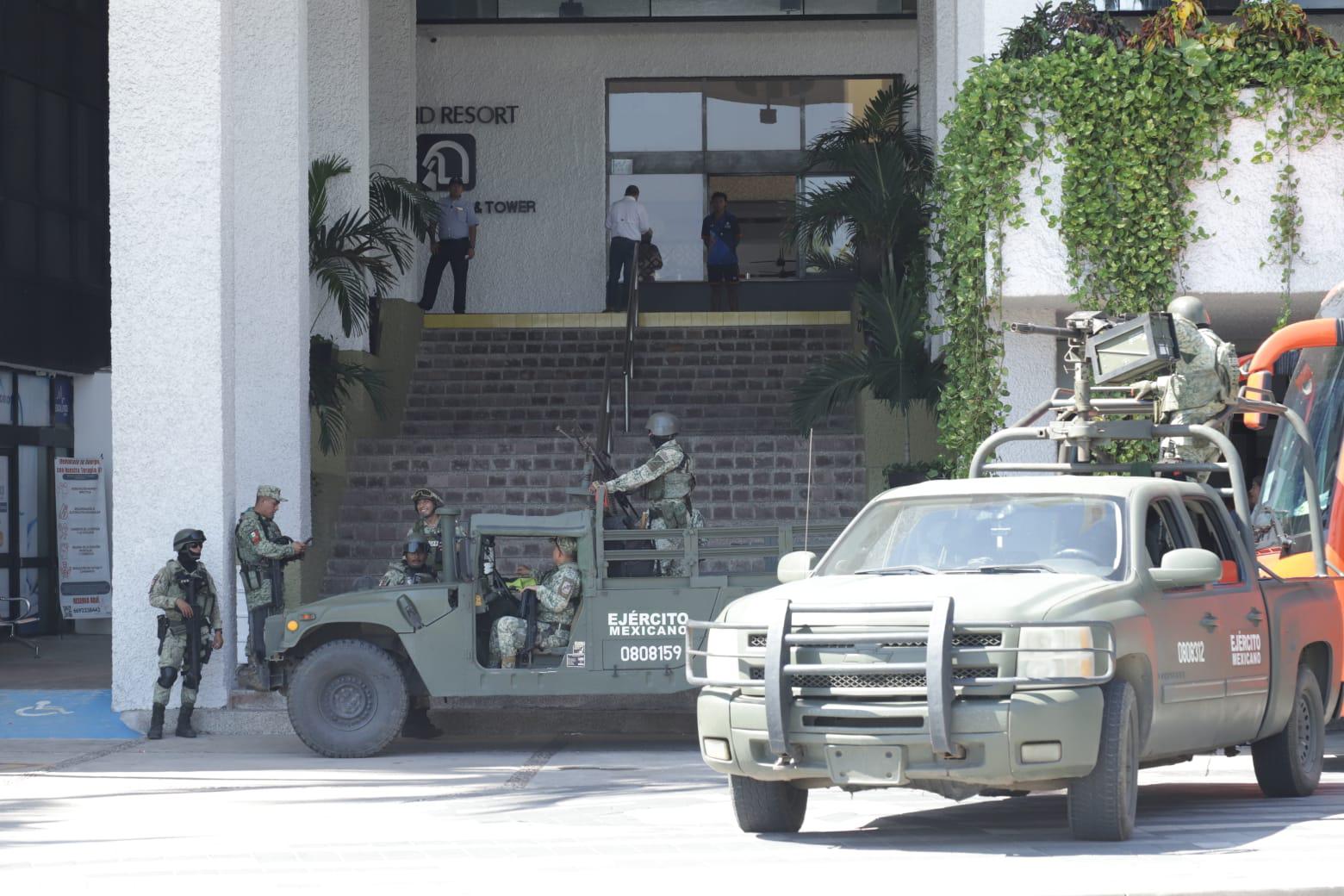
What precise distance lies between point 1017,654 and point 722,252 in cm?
1967

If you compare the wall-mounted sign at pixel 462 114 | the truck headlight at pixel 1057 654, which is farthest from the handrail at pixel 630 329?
the truck headlight at pixel 1057 654

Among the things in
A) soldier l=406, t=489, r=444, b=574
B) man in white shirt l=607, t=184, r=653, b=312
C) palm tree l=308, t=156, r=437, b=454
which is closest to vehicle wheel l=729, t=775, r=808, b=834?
soldier l=406, t=489, r=444, b=574

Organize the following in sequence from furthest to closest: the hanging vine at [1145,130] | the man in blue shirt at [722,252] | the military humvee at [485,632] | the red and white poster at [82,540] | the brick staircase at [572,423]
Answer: the man in blue shirt at [722,252], the red and white poster at [82,540], the brick staircase at [572,423], the hanging vine at [1145,130], the military humvee at [485,632]

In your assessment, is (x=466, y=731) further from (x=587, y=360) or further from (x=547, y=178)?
(x=547, y=178)

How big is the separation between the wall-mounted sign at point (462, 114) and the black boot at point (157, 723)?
1550 cm

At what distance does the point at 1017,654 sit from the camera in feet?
24.1

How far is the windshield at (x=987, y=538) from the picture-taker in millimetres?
8164

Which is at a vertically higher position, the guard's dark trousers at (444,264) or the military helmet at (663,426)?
the guard's dark trousers at (444,264)

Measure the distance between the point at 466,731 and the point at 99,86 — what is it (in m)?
12.9

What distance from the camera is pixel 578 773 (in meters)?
11.3

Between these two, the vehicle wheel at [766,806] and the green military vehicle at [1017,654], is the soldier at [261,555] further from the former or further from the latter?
the vehicle wheel at [766,806]

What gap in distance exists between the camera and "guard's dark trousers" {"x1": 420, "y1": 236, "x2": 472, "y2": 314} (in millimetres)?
25078

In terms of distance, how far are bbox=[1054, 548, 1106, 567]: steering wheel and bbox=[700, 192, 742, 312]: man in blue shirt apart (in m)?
18.5

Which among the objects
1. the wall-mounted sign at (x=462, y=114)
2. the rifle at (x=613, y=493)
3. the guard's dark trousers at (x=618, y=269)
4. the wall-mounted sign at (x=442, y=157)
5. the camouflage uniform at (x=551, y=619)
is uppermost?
the wall-mounted sign at (x=462, y=114)
